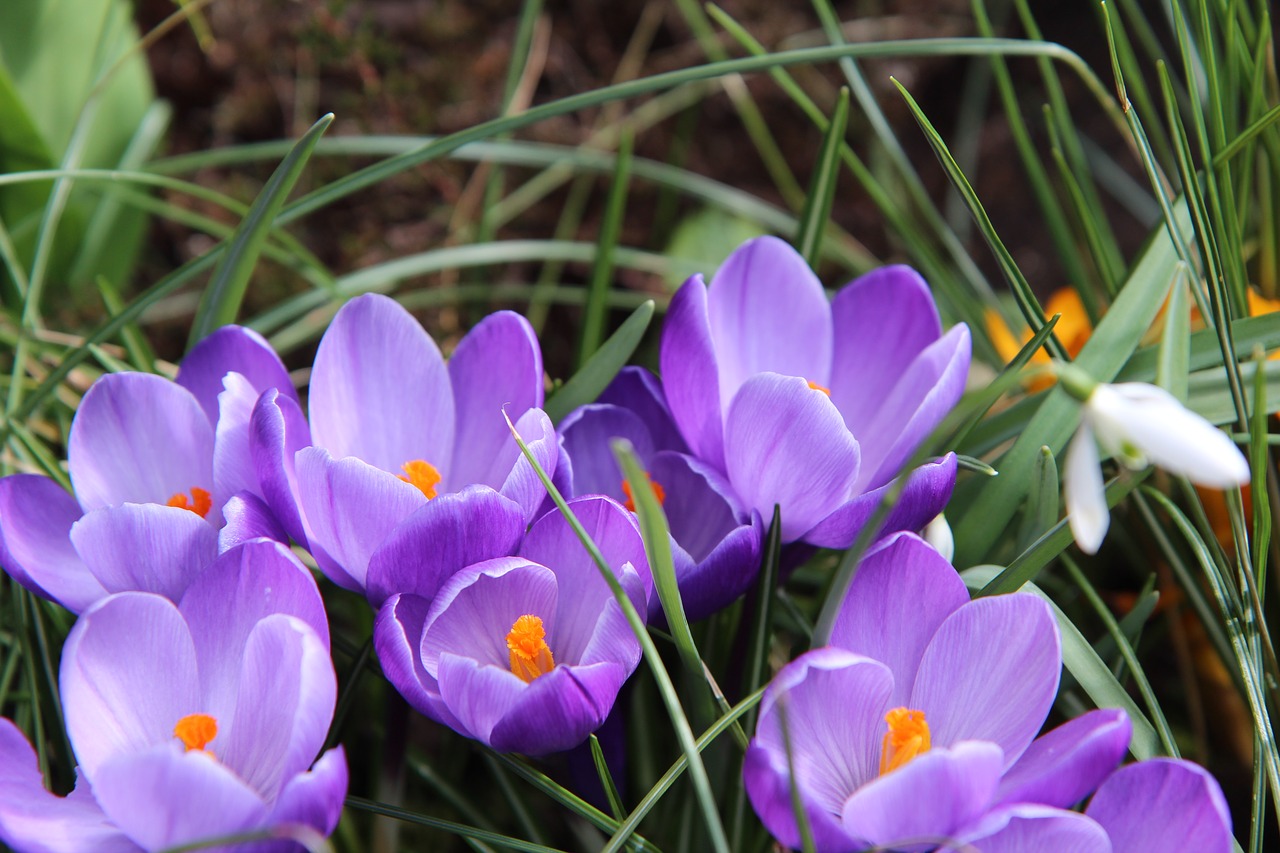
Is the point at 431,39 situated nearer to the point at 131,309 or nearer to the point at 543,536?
the point at 131,309

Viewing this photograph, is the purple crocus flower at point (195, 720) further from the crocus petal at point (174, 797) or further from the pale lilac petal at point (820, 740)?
the pale lilac petal at point (820, 740)

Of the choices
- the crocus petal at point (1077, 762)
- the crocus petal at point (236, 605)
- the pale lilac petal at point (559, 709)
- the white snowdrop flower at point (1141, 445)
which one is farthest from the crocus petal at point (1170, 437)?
the crocus petal at point (236, 605)

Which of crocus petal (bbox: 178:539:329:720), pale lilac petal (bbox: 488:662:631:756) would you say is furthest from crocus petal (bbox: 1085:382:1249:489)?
crocus petal (bbox: 178:539:329:720)

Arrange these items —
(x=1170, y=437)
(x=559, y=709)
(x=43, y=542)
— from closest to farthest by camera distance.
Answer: (x=1170, y=437), (x=559, y=709), (x=43, y=542)

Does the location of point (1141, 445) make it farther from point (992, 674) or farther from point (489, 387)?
point (489, 387)

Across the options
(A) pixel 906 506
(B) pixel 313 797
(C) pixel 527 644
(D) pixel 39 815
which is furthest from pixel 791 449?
(D) pixel 39 815

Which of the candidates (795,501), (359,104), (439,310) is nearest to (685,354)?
(795,501)

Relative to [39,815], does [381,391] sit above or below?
above
